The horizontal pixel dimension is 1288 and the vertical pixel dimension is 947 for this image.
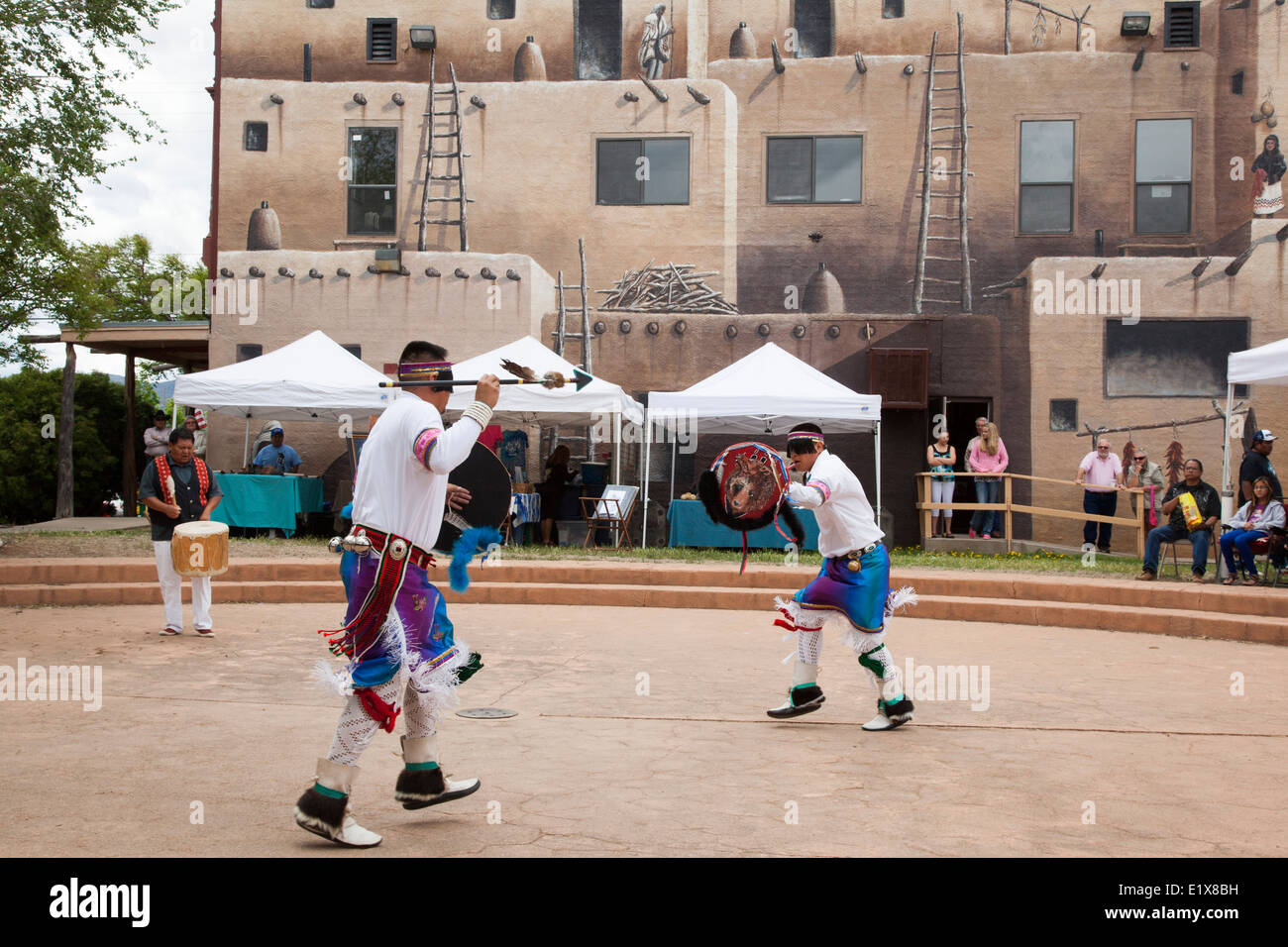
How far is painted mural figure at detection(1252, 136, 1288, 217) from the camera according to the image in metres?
22.6

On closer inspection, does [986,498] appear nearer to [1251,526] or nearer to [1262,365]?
[1251,526]

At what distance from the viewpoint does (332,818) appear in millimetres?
4922

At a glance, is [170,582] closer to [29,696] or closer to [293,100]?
[29,696]

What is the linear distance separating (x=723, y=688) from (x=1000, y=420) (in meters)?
13.8

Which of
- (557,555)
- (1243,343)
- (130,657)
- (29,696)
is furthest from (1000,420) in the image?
(29,696)

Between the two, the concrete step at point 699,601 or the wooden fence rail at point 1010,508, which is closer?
the concrete step at point 699,601

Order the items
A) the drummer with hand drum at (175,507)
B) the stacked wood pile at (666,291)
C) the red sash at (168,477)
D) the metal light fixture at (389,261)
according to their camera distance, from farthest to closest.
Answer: the stacked wood pile at (666,291)
the metal light fixture at (389,261)
the red sash at (168,477)
the drummer with hand drum at (175,507)

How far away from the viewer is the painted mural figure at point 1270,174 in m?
22.6

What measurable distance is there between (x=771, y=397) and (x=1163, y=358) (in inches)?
307

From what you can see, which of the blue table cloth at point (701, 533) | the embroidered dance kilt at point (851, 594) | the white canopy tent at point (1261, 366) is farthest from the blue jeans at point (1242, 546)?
the embroidered dance kilt at point (851, 594)

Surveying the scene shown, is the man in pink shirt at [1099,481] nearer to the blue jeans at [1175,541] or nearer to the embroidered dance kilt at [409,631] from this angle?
the blue jeans at [1175,541]

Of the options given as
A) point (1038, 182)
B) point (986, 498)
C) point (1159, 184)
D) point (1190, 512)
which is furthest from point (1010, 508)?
point (1159, 184)

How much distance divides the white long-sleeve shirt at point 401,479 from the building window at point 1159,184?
21.3 metres
